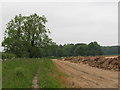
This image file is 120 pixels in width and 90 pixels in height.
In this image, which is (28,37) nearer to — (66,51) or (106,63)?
(106,63)

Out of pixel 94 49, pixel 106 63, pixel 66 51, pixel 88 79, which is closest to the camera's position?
pixel 88 79

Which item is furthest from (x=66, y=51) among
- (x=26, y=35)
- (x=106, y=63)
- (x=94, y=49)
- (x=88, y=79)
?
(x=88, y=79)

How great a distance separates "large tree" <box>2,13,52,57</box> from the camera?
58.8 m

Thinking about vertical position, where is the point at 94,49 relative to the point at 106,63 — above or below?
above

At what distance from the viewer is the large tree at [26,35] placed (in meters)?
58.8

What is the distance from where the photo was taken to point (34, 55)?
6184cm

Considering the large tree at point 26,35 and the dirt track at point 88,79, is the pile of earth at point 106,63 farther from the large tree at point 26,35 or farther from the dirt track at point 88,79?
the large tree at point 26,35

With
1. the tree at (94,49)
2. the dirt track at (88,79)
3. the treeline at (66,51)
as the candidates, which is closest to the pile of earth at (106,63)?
the dirt track at (88,79)

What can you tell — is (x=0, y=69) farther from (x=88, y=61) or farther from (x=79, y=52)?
(x=79, y=52)

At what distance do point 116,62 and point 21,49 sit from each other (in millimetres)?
27774

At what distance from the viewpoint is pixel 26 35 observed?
205ft

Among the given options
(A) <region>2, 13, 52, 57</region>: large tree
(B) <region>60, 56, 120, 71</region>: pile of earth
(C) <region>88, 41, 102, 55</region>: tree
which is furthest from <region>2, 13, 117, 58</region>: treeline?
(C) <region>88, 41, 102, 55</region>: tree

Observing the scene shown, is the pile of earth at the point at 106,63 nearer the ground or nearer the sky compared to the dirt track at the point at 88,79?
nearer the sky

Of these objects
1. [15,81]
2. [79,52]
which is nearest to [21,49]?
[15,81]
